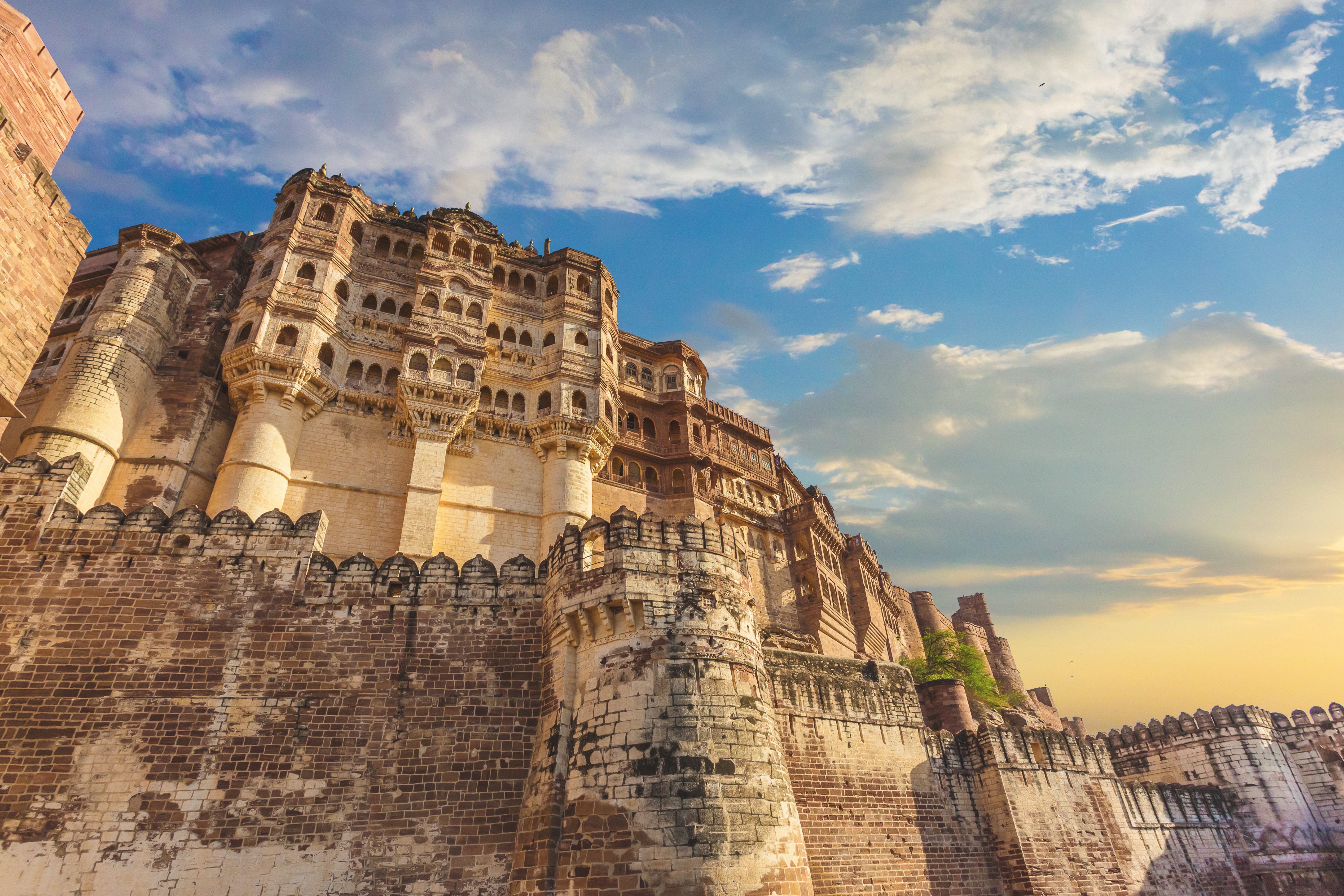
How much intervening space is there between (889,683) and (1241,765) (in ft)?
48.8

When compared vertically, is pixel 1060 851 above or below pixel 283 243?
below

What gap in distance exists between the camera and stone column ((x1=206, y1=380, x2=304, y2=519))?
73.4 ft

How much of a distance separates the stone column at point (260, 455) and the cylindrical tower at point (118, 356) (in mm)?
3186

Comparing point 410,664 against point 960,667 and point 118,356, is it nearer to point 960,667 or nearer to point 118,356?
Result: point 118,356

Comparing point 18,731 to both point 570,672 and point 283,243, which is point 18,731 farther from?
point 283,243

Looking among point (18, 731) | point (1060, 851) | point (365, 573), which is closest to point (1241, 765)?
point (1060, 851)

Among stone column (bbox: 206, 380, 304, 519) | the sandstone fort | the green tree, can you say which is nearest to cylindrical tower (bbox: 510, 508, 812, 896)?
the sandstone fort

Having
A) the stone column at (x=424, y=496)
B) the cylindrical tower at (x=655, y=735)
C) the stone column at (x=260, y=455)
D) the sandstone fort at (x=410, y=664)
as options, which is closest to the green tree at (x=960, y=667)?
the sandstone fort at (x=410, y=664)

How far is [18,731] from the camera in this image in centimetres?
1154

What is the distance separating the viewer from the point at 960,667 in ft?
133

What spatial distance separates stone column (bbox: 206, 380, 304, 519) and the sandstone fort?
11 centimetres

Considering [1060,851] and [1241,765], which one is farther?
[1241,765]

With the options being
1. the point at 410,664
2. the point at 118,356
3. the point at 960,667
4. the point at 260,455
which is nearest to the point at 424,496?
the point at 260,455

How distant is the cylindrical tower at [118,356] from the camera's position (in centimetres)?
2172
